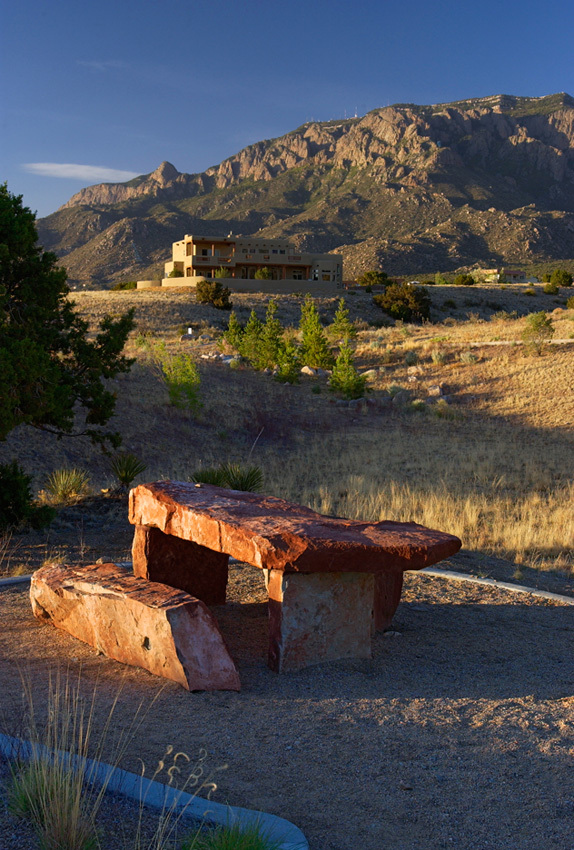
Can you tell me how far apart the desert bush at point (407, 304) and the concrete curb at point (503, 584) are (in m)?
44.1

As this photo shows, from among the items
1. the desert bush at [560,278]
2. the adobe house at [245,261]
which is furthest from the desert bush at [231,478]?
the desert bush at [560,278]

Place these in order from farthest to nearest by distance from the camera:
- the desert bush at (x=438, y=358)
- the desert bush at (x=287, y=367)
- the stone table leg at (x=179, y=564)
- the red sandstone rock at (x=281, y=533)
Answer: the desert bush at (x=438, y=358)
the desert bush at (x=287, y=367)
the stone table leg at (x=179, y=564)
the red sandstone rock at (x=281, y=533)

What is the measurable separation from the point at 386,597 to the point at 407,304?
47.0 meters

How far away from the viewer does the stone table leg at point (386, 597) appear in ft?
21.8

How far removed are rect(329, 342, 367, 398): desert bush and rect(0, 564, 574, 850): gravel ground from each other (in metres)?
20.0

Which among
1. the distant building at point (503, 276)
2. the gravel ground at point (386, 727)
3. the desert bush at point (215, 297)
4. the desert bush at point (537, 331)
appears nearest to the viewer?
the gravel ground at point (386, 727)

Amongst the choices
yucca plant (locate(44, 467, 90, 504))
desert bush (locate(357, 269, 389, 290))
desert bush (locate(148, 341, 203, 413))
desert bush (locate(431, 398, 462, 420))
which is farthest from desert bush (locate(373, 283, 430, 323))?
yucca plant (locate(44, 467, 90, 504))

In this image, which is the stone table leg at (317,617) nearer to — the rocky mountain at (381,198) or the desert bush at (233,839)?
the desert bush at (233,839)

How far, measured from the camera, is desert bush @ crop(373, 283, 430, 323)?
51.4 meters

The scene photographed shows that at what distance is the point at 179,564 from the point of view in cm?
684

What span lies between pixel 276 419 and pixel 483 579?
15.4m

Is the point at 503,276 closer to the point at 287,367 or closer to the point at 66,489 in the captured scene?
the point at 287,367

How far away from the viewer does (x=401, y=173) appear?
407ft

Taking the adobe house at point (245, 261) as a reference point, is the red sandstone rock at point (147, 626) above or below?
below
